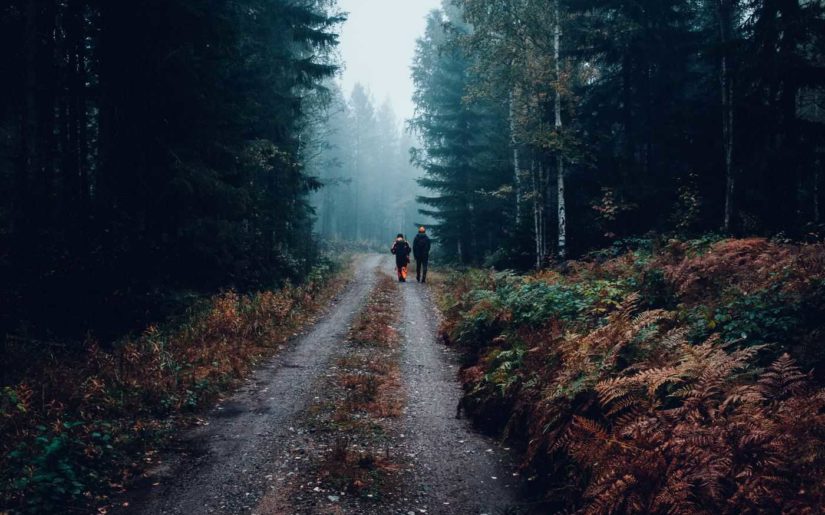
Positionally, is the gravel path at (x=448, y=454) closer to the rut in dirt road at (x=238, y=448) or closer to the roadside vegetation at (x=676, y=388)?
the roadside vegetation at (x=676, y=388)

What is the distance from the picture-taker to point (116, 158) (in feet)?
41.1

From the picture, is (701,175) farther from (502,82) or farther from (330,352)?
(330,352)

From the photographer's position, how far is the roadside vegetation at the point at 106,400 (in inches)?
196

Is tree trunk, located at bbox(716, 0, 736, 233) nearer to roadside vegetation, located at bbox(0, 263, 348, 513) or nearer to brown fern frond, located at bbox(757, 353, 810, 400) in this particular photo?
brown fern frond, located at bbox(757, 353, 810, 400)

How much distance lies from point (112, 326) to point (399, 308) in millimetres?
9033

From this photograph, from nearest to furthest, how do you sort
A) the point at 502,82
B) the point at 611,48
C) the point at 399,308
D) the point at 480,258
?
the point at 399,308 → the point at 611,48 → the point at 502,82 → the point at 480,258

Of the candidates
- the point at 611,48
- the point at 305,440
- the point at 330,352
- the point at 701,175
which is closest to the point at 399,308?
the point at 330,352

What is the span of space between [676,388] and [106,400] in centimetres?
772

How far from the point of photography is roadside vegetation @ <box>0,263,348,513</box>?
16.3ft

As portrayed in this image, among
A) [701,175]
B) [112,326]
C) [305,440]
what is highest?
[701,175]

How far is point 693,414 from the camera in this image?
4590mm

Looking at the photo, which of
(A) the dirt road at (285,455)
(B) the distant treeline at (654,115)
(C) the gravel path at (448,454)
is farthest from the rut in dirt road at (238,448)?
(B) the distant treeline at (654,115)

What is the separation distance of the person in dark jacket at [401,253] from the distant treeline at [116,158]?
868 cm

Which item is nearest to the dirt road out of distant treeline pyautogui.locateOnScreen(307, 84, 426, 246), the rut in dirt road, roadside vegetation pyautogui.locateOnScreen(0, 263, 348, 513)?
the rut in dirt road
